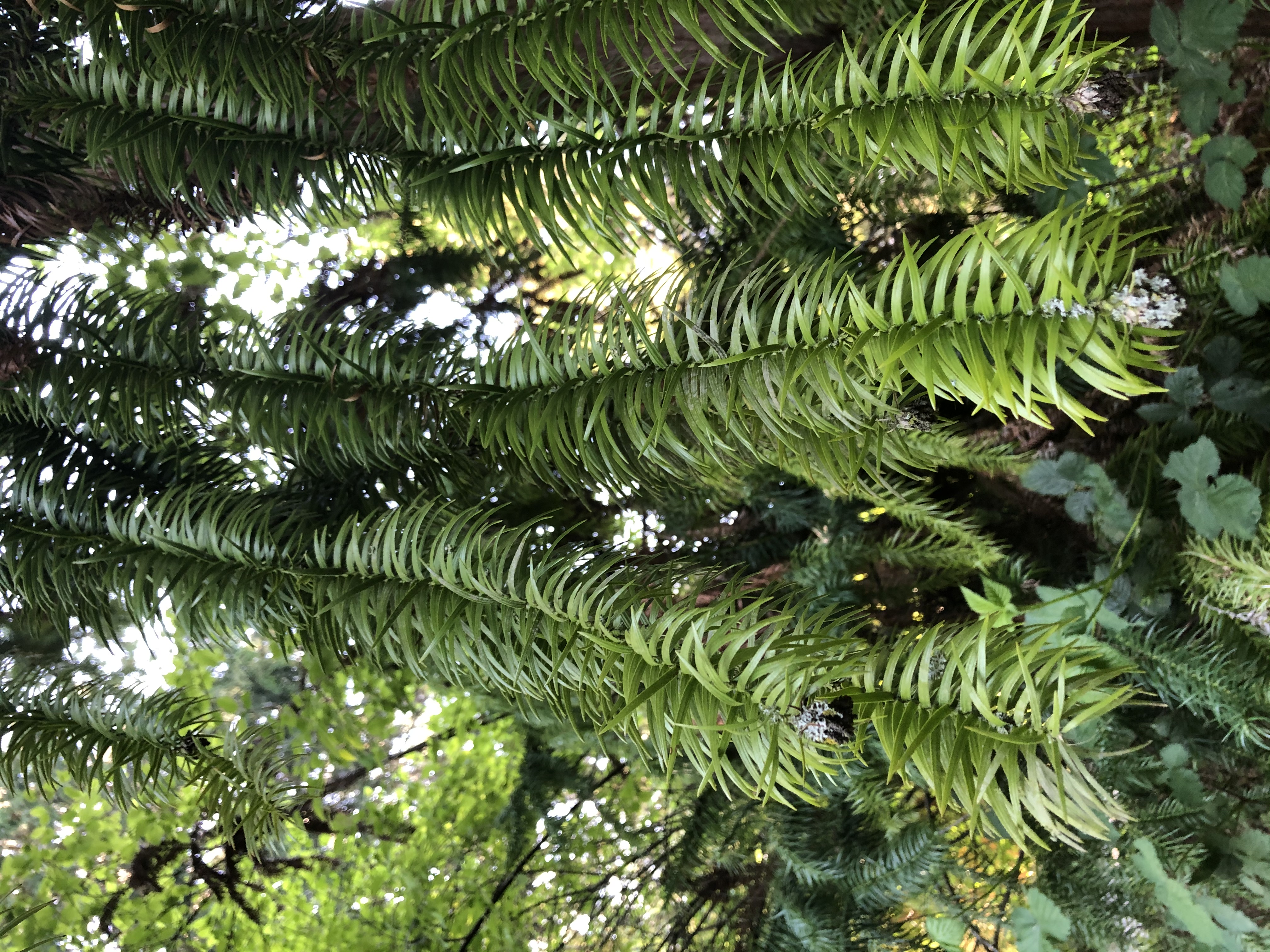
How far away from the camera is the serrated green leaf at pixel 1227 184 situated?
0.94m

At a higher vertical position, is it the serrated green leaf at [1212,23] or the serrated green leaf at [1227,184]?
the serrated green leaf at [1212,23]

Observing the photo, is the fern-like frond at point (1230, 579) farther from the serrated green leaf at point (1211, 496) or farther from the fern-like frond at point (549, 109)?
the fern-like frond at point (549, 109)

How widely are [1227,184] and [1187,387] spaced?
235mm

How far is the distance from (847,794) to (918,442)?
562 millimetres

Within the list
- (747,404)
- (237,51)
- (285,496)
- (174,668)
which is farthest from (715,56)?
(174,668)

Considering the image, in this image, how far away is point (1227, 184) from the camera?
0.94 meters

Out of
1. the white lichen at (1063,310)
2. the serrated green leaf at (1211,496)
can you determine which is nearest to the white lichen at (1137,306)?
the white lichen at (1063,310)

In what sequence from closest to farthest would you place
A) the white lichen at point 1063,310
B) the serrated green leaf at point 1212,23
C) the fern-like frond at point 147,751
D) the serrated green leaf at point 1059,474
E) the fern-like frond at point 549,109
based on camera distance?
the white lichen at point 1063,310 < the fern-like frond at point 549,109 < the fern-like frond at point 147,751 < the serrated green leaf at point 1212,23 < the serrated green leaf at point 1059,474

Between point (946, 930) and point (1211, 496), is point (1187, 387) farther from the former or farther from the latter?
point (946, 930)

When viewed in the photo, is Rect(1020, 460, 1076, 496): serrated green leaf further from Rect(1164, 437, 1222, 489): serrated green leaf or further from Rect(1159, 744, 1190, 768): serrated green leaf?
Rect(1159, 744, 1190, 768): serrated green leaf

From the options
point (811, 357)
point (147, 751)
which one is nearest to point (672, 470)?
point (811, 357)

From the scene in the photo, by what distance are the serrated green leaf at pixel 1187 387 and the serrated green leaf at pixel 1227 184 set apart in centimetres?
19

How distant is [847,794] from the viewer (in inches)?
45.4

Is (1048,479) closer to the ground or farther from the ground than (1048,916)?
farther from the ground
